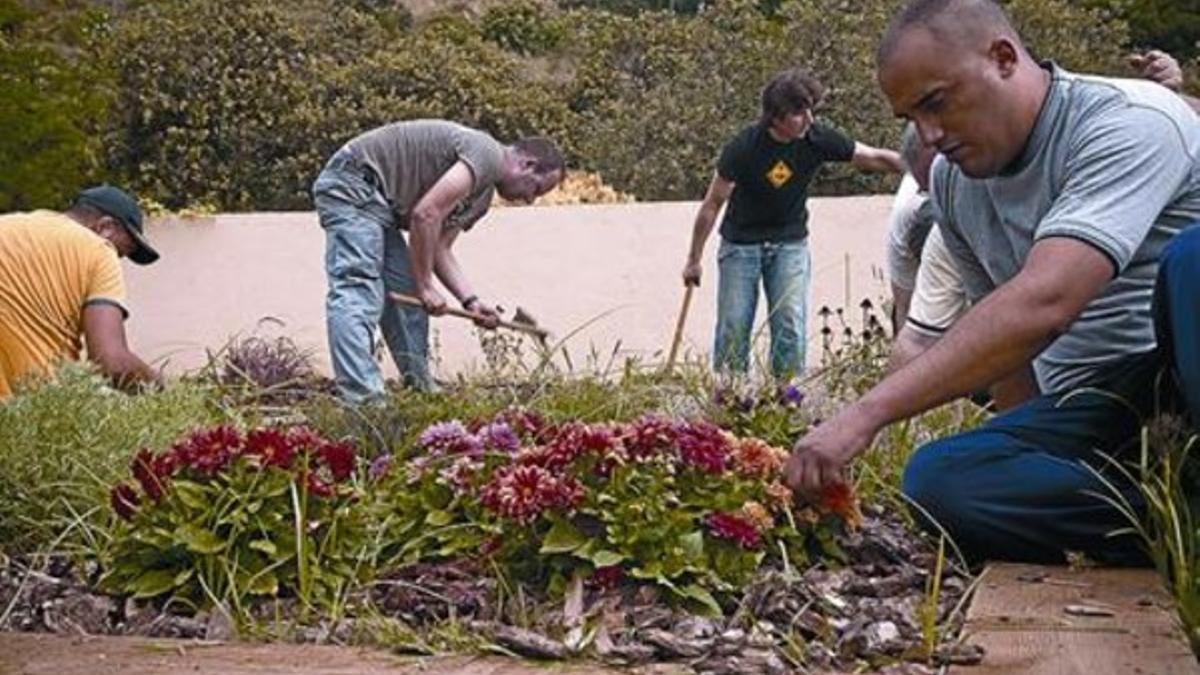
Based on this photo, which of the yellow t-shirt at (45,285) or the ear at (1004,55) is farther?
the yellow t-shirt at (45,285)

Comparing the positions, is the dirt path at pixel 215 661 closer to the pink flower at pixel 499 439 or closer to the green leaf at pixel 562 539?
the green leaf at pixel 562 539

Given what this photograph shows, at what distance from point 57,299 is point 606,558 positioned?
122 inches

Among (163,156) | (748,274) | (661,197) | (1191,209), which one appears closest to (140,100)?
(163,156)

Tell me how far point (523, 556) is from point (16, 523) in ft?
4.27

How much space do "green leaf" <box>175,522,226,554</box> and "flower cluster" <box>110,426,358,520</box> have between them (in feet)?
0.32

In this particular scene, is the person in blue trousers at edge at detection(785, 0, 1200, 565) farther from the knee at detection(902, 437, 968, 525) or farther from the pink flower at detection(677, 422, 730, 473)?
the pink flower at detection(677, 422, 730, 473)

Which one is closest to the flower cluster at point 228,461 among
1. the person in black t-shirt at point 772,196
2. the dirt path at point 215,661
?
the dirt path at point 215,661

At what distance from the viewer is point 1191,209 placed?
3754 mm

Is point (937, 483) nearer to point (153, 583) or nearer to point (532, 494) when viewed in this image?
point (532, 494)

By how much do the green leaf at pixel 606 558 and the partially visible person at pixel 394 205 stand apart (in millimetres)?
4136

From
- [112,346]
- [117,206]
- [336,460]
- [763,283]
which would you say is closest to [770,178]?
[763,283]

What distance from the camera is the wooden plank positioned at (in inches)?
110

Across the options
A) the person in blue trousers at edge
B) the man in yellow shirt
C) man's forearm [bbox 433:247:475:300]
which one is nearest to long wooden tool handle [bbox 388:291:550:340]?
man's forearm [bbox 433:247:475:300]

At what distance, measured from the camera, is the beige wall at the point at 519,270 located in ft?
41.9
